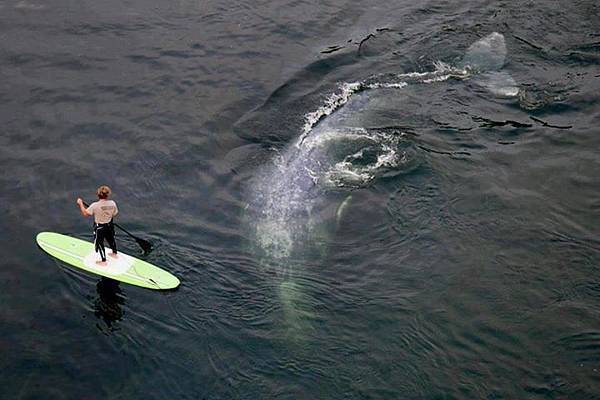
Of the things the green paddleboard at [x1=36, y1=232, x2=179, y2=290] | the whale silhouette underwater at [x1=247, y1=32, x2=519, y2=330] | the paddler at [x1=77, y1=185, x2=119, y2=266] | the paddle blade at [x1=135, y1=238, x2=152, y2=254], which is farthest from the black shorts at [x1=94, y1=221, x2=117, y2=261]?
the whale silhouette underwater at [x1=247, y1=32, x2=519, y2=330]

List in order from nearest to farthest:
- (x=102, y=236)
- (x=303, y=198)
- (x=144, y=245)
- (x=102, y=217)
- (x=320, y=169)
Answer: (x=102, y=217) → (x=102, y=236) → (x=144, y=245) → (x=303, y=198) → (x=320, y=169)

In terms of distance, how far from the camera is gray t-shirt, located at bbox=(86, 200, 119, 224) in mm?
13797

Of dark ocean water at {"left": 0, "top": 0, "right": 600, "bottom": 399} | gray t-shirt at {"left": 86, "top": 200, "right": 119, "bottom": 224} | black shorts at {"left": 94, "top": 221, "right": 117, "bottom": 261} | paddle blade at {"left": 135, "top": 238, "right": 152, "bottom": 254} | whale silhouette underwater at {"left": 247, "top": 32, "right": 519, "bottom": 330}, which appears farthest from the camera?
whale silhouette underwater at {"left": 247, "top": 32, "right": 519, "bottom": 330}

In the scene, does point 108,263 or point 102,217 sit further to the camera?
point 108,263

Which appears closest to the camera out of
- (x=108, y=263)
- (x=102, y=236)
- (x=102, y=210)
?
(x=102, y=210)

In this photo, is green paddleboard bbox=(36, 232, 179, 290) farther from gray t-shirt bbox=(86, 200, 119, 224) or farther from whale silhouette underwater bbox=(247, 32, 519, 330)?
whale silhouette underwater bbox=(247, 32, 519, 330)

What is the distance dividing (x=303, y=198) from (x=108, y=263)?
490cm

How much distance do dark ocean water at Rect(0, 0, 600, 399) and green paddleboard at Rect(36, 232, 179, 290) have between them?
28cm

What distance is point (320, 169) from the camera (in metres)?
17.3

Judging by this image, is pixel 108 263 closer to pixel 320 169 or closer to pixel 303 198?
pixel 303 198

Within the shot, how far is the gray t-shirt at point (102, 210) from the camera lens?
13797mm

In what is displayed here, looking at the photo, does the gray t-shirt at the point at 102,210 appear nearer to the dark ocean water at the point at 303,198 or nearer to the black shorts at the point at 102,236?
the black shorts at the point at 102,236

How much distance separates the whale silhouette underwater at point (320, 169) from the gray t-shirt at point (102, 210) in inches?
132

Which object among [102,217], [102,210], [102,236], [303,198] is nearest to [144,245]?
[102,236]
